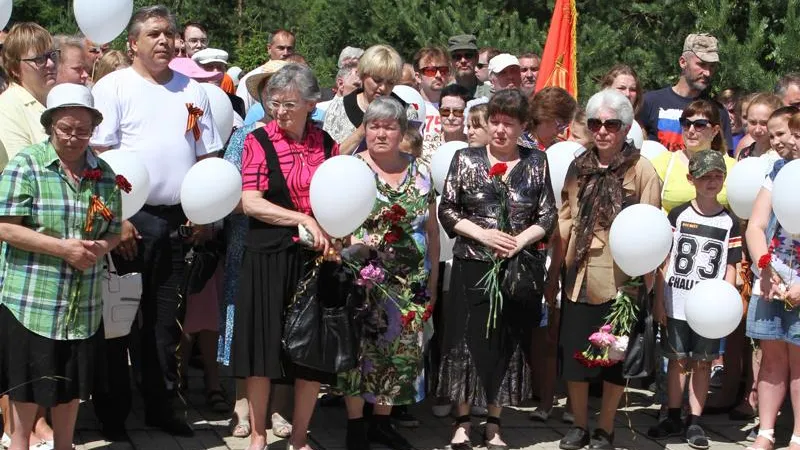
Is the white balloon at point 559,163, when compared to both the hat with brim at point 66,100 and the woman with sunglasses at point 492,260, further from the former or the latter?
the hat with brim at point 66,100

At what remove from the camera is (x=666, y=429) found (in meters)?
7.32

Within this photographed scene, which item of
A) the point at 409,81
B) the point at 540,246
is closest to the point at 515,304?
the point at 540,246

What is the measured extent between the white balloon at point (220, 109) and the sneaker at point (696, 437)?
3367 millimetres

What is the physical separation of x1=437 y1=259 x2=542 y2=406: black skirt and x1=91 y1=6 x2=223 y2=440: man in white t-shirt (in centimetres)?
154

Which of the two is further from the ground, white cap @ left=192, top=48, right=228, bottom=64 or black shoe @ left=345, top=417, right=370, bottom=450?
white cap @ left=192, top=48, right=228, bottom=64

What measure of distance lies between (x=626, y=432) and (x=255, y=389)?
243 cm

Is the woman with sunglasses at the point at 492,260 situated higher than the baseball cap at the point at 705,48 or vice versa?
the baseball cap at the point at 705,48

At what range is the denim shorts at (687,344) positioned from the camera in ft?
23.7

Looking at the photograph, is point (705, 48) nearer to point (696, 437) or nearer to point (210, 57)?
point (696, 437)

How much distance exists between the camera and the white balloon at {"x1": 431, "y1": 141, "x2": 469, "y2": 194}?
737 centimetres

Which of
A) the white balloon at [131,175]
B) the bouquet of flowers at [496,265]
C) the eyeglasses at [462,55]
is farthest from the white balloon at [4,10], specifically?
the eyeglasses at [462,55]

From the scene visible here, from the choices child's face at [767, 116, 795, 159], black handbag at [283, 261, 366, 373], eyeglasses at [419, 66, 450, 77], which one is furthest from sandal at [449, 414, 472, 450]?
eyeglasses at [419, 66, 450, 77]

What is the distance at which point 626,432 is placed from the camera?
24.3 feet

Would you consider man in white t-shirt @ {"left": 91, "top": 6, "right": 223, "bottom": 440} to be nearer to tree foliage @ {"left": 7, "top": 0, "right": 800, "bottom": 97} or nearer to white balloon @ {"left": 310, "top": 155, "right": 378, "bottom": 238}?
white balloon @ {"left": 310, "top": 155, "right": 378, "bottom": 238}
